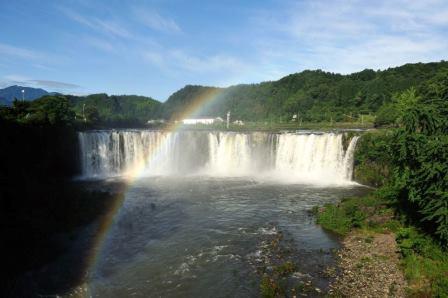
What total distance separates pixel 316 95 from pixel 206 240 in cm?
7589

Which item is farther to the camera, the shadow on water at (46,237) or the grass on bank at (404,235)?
the shadow on water at (46,237)

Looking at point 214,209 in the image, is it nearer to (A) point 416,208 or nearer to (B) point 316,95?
(A) point 416,208

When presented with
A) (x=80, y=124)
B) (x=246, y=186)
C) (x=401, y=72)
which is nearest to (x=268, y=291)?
(x=246, y=186)

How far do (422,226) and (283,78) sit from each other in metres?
98.3

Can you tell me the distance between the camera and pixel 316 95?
283 ft

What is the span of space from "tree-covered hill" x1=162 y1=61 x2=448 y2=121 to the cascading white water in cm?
2996

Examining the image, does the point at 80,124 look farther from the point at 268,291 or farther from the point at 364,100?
the point at 364,100

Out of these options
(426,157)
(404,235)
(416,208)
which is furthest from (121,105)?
(426,157)

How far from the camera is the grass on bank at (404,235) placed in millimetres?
10531

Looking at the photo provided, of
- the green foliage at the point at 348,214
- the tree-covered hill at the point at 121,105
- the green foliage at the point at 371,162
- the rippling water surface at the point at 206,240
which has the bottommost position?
the rippling water surface at the point at 206,240

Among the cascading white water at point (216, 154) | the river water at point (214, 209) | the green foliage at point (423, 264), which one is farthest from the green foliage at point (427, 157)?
Result: the cascading white water at point (216, 154)

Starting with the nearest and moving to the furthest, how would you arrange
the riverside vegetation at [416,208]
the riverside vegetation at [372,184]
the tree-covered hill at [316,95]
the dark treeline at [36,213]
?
the riverside vegetation at [416,208], the dark treeline at [36,213], the riverside vegetation at [372,184], the tree-covered hill at [316,95]

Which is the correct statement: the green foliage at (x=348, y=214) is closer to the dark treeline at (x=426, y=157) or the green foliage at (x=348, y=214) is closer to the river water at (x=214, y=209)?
the river water at (x=214, y=209)

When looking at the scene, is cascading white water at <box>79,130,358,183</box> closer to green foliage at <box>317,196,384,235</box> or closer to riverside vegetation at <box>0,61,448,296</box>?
riverside vegetation at <box>0,61,448,296</box>
